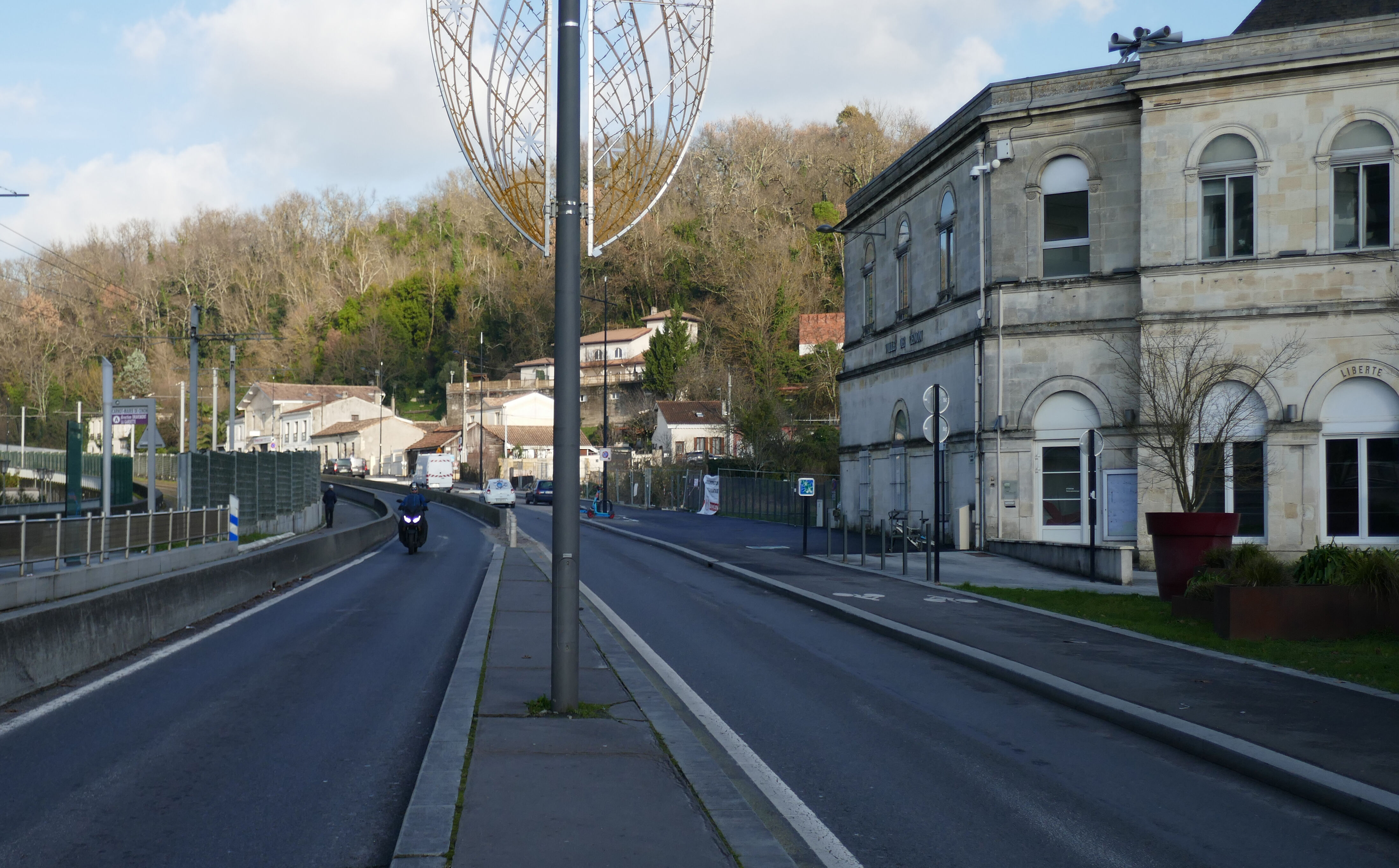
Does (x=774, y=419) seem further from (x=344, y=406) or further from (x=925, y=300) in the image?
(x=344, y=406)

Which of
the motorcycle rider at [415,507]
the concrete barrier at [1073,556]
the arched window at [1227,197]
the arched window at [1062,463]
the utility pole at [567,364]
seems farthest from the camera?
the motorcycle rider at [415,507]

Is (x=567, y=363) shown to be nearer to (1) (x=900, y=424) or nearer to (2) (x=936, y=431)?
(2) (x=936, y=431)

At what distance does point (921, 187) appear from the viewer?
31.2m

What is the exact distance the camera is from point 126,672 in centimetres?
1102

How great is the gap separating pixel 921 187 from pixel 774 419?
29228mm

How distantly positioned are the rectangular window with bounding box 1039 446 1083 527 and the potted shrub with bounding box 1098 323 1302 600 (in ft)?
5.42

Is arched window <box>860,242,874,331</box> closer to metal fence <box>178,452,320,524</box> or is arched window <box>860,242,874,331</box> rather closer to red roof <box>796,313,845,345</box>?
metal fence <box>178,452,320,524</box>

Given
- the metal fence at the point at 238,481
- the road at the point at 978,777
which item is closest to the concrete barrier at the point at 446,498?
the metal fence at the point at 238,481

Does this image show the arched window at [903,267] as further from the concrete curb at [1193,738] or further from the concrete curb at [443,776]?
the concrete curb at [443,776]

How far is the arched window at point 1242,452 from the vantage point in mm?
23516

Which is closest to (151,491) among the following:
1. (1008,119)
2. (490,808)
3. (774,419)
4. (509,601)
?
(509,601)

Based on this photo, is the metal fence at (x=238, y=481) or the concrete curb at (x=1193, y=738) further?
A: the metal fence at (x=238, y=481)

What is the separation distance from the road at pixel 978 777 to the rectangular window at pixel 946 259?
58.4 ft

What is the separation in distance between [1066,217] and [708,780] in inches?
869
